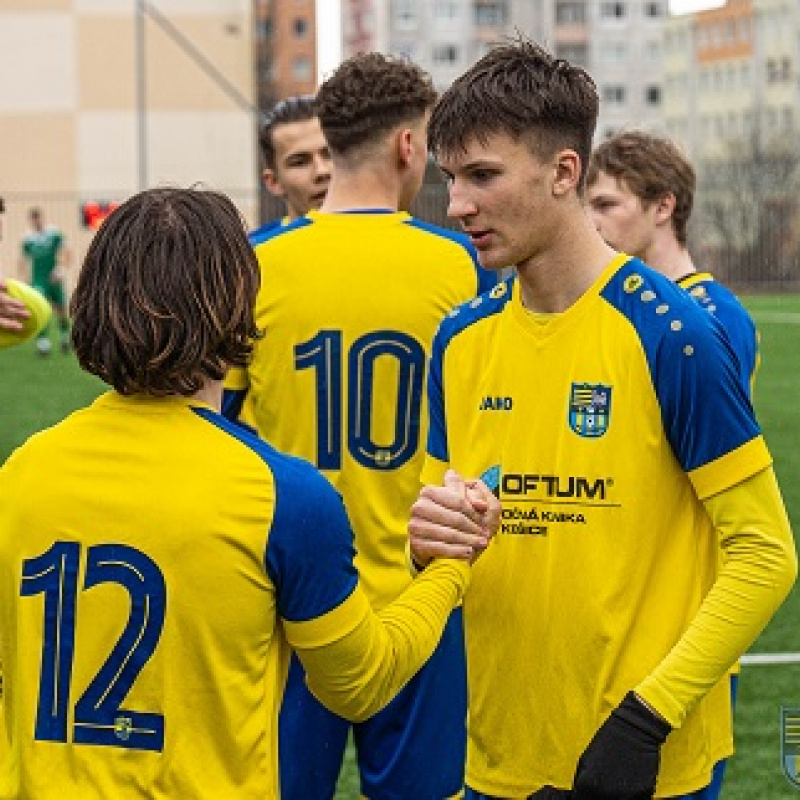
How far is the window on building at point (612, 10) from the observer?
10375 centimetres

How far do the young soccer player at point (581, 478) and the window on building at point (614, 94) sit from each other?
100.0 meters

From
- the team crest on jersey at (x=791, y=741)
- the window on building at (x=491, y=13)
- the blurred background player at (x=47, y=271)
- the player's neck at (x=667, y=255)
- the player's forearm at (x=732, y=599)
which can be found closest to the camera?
the player's forearm at (x=732, y=599)

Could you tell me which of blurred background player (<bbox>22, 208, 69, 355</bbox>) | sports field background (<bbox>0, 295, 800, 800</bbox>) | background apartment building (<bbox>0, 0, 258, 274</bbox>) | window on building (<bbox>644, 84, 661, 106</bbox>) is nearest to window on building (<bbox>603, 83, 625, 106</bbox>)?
window on building (<bbox>644, 84, 661, 106</bbox>)

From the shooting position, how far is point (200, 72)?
133 ft

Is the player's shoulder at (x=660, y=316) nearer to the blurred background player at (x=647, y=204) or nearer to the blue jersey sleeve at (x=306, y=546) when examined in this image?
the blue jersey sleeve at (x=306, y=546)

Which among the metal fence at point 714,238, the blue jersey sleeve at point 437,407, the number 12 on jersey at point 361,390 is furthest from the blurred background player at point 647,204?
the metal fence at point 714,238

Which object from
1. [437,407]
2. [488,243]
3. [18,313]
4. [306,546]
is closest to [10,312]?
[18,313]

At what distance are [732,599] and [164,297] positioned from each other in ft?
3.29

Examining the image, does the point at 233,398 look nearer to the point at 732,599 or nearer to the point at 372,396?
the point at 372,396

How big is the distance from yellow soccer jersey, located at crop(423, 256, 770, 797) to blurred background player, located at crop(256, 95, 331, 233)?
2.24 metres

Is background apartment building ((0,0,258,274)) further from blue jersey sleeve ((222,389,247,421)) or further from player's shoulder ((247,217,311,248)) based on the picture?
blue jersey sleeve ((222,389,247,421))

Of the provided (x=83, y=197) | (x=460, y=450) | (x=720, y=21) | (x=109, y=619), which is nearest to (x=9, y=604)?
(x=109, y=619)

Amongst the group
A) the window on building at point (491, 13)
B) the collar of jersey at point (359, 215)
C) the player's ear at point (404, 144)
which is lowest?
the collar of jersey at point (359, 215)

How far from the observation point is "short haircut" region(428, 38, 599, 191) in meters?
3.02
